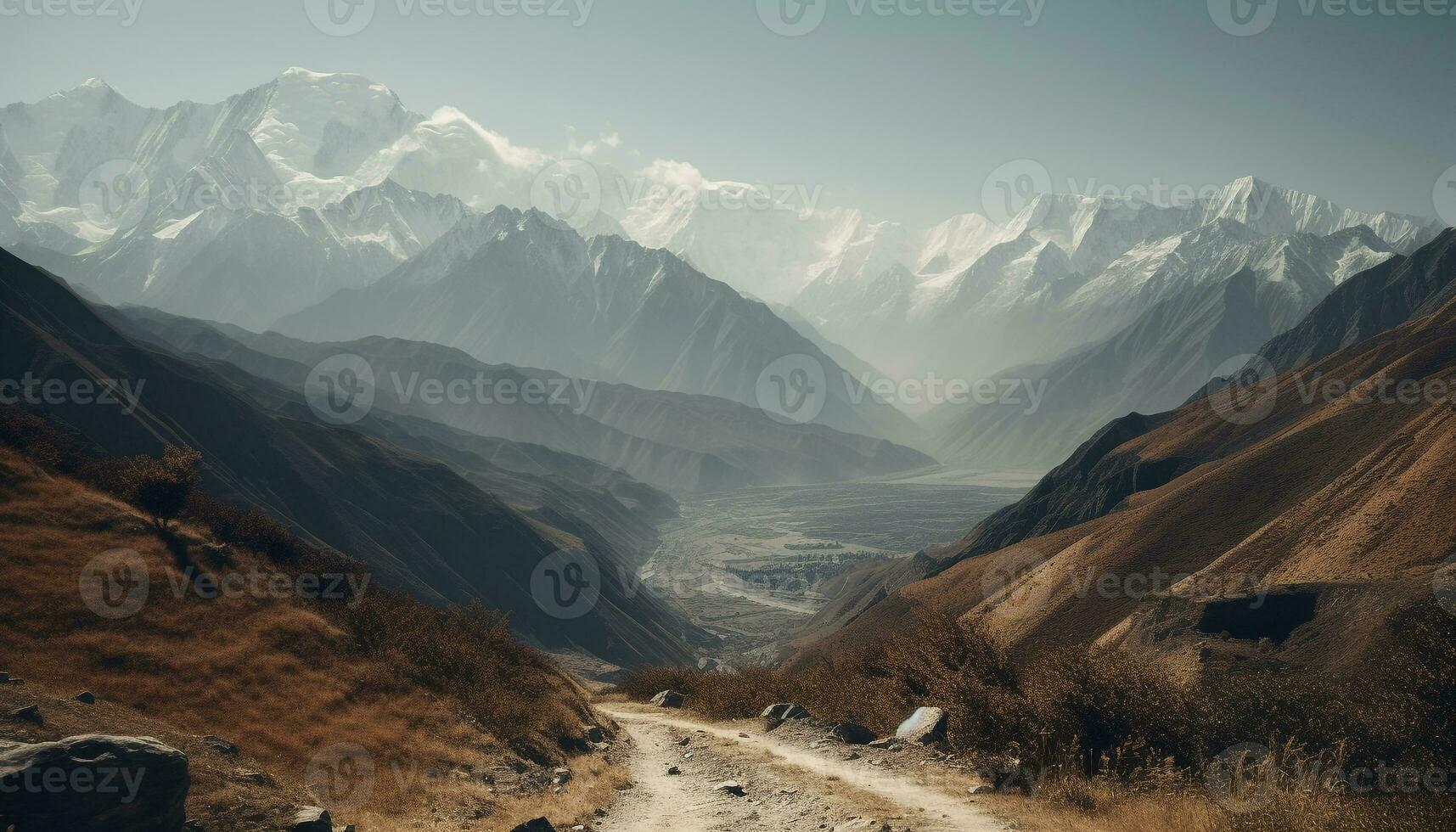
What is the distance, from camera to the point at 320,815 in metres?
13.9

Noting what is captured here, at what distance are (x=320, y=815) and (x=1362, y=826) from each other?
15.9m

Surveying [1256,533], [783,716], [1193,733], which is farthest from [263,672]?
[1256,533]

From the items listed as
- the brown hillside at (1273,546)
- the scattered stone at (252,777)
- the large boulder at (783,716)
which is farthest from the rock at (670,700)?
the scattered stone at (252,777)

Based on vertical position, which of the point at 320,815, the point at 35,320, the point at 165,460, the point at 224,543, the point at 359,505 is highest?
the point at 35,320

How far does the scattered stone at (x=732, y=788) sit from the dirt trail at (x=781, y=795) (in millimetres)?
192

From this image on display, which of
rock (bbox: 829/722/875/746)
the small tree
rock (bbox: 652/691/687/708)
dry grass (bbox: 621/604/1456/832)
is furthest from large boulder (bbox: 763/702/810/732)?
the small tree

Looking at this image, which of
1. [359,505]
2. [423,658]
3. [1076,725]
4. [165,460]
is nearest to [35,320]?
[359,505]

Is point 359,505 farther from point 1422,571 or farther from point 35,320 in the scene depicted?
point 1422,571

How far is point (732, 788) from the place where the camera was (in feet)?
60.7

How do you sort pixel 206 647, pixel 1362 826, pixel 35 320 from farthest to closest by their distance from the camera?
pixel 35 320 < pixel 206 647 < pixel 1362 826

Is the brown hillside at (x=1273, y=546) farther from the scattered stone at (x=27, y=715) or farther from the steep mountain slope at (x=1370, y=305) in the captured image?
the steep mountain slope at (x=1370, y=305)

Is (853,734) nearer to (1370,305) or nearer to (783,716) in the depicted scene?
(783,716)

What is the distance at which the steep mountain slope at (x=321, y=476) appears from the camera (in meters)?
60.1

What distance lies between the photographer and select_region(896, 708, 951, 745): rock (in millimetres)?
19656
